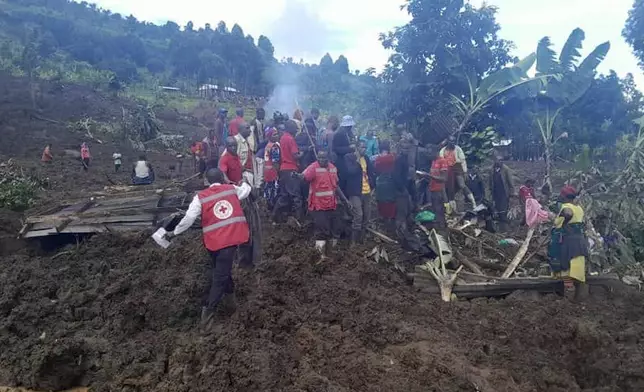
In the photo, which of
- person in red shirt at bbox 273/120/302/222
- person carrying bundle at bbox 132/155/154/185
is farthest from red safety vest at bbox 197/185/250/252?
person carrying bundle at bbox 132/155/154/185

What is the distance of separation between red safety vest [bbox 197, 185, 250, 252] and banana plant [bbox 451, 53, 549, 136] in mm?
8493

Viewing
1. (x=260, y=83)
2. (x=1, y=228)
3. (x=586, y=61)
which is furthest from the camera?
(x=260, y=83)

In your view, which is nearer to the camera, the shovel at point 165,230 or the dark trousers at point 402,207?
the shovel at point 165,230

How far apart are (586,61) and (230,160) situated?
30.4ft

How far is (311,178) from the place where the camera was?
8258mm

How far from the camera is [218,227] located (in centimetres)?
596

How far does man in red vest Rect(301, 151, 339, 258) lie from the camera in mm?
8258

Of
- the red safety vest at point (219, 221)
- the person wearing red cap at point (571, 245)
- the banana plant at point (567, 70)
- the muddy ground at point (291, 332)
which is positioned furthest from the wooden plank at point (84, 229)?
the banana plant at point (567, 70)

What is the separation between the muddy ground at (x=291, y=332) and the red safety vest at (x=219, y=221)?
2.65 feet

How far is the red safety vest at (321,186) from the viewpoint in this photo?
8.26 meters

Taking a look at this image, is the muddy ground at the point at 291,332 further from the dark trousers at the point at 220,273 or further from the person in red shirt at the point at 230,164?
the person in red shirt at the point at 230,164

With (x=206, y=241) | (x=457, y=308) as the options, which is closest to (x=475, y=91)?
(x=457, y=308)

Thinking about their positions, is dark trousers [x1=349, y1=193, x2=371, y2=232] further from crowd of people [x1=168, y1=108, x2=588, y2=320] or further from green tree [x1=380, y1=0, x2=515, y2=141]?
green tree [x1=380, y1=0, x2=515, y2=141]

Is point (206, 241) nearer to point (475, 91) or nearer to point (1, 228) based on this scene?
point (1, 228)
